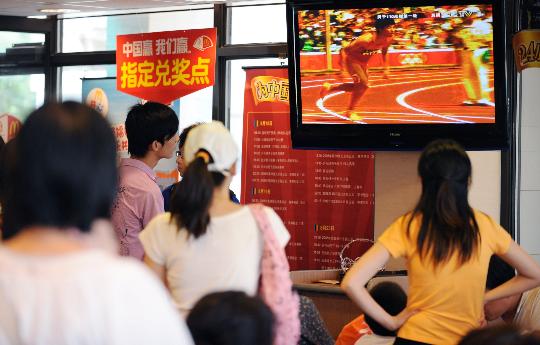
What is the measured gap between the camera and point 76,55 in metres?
7.50

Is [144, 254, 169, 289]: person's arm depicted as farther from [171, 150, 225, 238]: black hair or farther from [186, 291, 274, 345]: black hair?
[186, 291, 274, 345]: black hair

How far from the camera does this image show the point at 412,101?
14.1ft

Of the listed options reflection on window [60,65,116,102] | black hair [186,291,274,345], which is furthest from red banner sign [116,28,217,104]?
black hair [186,291,274,345]

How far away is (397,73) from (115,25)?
3.73 metres

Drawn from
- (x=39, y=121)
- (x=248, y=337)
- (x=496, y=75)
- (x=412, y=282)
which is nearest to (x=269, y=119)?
(x=496, y=75)

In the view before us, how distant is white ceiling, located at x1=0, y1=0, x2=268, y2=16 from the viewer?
6.61m

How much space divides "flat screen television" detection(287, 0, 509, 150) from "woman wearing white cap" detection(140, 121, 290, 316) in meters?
1.95

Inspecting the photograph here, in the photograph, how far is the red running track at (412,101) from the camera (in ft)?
13.9

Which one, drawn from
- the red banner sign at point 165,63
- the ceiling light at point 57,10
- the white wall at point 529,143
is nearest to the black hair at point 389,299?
the white wall at point 529,143

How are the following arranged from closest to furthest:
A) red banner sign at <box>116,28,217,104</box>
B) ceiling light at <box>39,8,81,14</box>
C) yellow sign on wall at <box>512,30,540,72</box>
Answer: yellow sign on wall at <box>512,30,540,72</box> → red banner sign at <box>116,28,217,104</box> → ceiling light at <box>39,8,81,14</box>

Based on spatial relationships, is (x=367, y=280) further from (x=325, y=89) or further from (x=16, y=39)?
(x=16, y=39)

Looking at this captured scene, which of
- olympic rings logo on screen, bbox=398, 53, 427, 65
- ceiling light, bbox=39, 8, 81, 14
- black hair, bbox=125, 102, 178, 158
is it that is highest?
ceiling light, bbox=39, 8, 81, 14

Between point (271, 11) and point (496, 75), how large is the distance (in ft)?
9.10

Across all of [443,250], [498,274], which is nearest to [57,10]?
[498,274]
